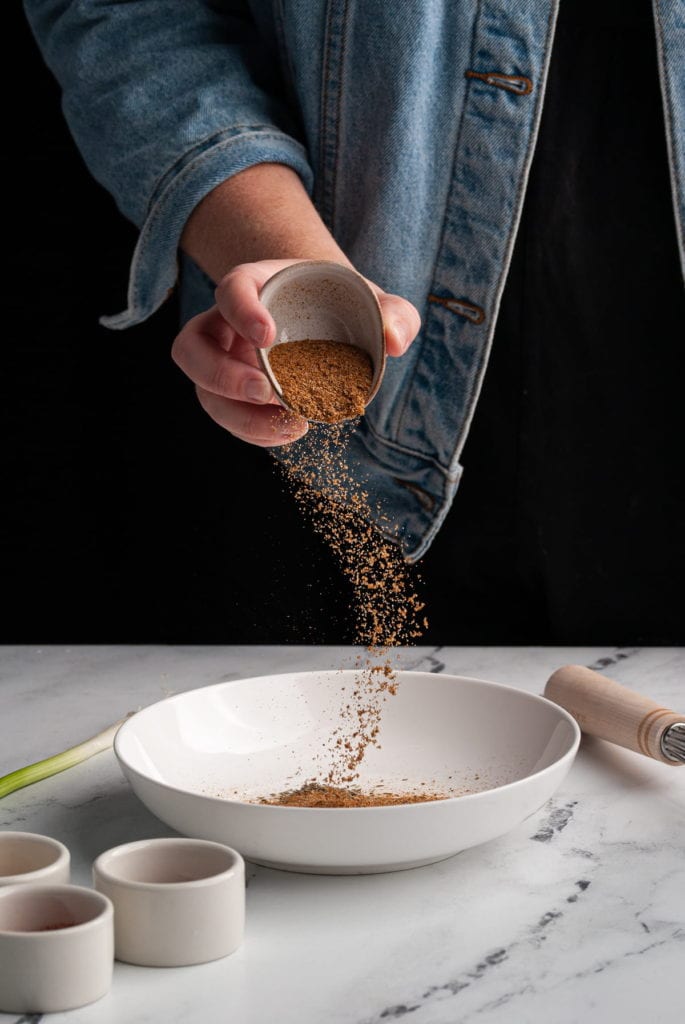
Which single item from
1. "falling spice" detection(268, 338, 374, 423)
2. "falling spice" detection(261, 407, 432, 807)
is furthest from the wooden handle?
"falling spice" detection(268, 338, 374, 423)

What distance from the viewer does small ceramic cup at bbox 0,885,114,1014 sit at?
2.18 ft

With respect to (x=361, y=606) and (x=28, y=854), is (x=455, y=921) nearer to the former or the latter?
(x=28, y=854)

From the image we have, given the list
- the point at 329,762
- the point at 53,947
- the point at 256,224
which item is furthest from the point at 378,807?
the point at 256,224

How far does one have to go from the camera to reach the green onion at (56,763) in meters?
1.02

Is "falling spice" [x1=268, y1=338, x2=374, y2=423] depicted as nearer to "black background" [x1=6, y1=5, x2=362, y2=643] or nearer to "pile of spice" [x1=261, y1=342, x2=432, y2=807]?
"pile of spice" [x1=261, y1=342, x2=432, y2=807]

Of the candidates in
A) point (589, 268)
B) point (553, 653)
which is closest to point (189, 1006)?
point (553, 653)

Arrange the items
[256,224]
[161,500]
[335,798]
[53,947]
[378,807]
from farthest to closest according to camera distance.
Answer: [161,500]
[256,224]
[335,798]
[378,807]
[53,947]

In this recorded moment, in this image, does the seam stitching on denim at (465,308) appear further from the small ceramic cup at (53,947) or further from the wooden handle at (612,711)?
the small ceramic cup at (53,947)

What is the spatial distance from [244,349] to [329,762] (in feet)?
1.36

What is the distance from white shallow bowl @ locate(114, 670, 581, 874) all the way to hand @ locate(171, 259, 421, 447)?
0.87 feet

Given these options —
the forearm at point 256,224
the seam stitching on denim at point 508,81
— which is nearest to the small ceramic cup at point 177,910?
the forearm at point 256,224

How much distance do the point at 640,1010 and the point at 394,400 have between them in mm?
953

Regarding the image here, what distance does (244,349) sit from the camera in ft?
3.77

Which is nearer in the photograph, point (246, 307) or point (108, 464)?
point (246, 307)
